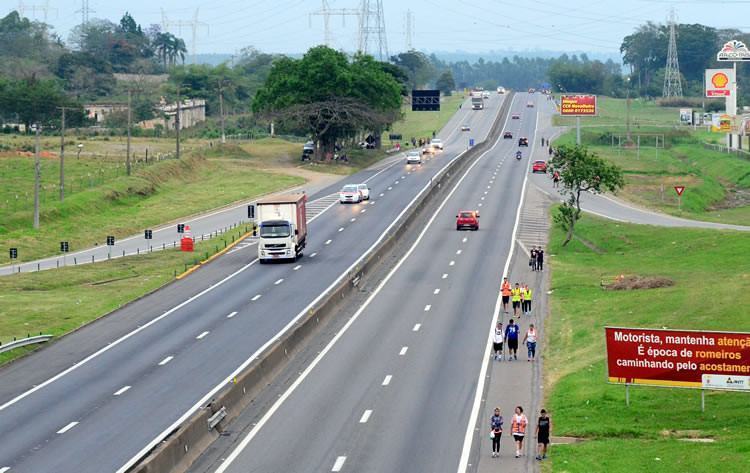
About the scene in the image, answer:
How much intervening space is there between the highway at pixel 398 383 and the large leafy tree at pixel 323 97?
5865 cm

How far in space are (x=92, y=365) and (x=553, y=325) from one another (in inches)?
787

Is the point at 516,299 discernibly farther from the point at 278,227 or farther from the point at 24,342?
the point at 24,342

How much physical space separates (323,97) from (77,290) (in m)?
71.7

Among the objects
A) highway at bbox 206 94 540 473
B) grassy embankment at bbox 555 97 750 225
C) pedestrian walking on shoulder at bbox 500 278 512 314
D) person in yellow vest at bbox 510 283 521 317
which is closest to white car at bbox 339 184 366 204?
grassy embankment at bbox 555 97 750 225

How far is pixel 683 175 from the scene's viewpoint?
127 metres

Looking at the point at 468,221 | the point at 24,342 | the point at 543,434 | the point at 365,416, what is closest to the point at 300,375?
the point at 365,416

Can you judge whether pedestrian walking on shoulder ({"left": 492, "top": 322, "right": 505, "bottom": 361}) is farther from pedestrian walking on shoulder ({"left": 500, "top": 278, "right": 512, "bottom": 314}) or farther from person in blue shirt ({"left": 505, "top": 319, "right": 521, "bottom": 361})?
pedestrian walking on shoulder ({"left": 500, "top": 278, "right": 512, "bottom": 314})

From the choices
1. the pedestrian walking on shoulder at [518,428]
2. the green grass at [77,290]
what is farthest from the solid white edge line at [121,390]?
the pedestrian walking on shoulder at [518,428]

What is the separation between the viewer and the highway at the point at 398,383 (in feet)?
114

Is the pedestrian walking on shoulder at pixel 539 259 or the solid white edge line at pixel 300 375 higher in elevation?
the pedestrian walking on shoulder at pixel 539 259

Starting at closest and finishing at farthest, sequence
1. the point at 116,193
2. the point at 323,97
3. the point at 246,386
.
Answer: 1. the point at 246,386
2. the point at 116,193
3. the point at 323,97

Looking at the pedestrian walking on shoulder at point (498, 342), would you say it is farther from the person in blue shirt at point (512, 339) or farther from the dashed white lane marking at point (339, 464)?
the dashed white lane marking at point (339, 464)

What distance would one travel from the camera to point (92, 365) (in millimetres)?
46938

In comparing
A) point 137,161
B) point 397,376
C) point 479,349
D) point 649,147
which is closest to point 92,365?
point 397,376
